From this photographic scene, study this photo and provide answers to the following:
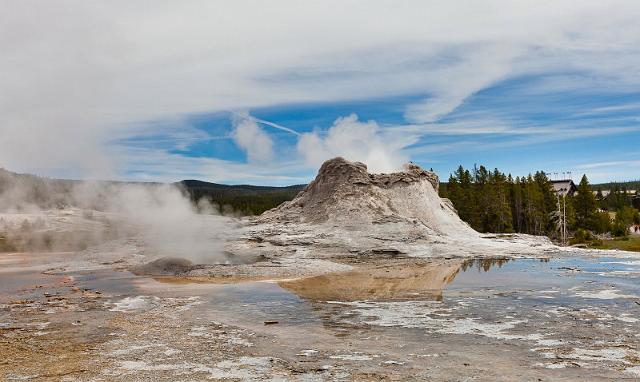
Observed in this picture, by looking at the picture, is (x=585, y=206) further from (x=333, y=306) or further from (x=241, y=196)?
(x=241, y=196)

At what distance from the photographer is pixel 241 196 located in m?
114

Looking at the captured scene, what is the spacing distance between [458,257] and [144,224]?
23.9m

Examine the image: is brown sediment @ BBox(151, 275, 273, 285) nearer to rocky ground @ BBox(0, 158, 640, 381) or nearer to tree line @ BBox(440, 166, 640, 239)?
rocky ground @ BBox(0, 158, 640, 381)

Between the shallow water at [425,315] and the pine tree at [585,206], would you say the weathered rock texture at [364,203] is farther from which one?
the pine tree at [585,206]

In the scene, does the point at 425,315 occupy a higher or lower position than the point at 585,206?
lower

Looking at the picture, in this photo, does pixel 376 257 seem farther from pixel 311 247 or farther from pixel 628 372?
pixel 628 372

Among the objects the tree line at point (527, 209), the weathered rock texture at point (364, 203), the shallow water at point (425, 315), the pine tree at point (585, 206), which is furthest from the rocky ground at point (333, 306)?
the pine tree at point (585, 206)

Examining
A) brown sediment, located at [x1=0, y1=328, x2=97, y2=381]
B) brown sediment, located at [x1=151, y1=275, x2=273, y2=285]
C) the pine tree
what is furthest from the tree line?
brown sediment, located at [x1=0, y1=328, x2=97, y2=381]

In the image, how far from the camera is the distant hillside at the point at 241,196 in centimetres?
7469

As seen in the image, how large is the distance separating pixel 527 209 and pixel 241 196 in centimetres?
7174

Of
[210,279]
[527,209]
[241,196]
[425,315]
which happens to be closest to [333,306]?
[425,315]

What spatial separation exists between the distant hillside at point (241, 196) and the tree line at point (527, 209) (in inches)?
1084

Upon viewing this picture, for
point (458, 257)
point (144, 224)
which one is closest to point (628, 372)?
point (458, 257)

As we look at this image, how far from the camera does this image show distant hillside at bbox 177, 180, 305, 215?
245ft
